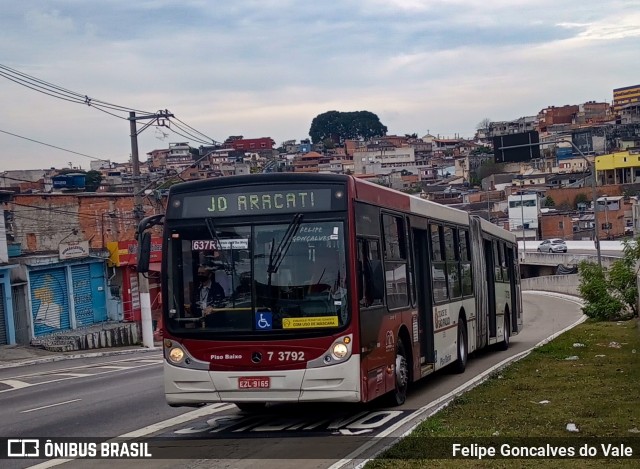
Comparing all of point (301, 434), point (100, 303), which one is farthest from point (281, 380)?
point (100, 303)

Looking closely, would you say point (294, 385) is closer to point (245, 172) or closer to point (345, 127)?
point (245, 172)

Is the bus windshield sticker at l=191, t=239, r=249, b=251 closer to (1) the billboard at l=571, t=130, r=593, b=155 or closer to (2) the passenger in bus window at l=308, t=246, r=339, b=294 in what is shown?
(2) the passenger in bus window at l=308, t=246, r=339, b=294

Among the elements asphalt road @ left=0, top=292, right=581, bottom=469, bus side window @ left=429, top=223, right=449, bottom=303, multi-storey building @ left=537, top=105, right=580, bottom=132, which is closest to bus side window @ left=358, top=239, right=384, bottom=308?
asphalt road @ left=0, top=292, right=581, bottom=469

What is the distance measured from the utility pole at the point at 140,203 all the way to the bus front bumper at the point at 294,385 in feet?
90.5

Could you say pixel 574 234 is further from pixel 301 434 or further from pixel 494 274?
pixel 301 434

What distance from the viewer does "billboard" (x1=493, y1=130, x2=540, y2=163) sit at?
37562 millimetres

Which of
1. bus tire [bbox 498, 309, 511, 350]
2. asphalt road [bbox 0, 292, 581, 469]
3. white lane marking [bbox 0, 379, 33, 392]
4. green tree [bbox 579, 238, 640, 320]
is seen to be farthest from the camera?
green tree [bbox 579, 238, 640, 320]

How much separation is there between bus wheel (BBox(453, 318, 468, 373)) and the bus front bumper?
752 cm

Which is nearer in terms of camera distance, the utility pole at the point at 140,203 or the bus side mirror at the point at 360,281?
the bus side mirror at the point at 360,281

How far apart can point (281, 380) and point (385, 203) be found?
350cm

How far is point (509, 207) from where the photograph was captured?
9250cm

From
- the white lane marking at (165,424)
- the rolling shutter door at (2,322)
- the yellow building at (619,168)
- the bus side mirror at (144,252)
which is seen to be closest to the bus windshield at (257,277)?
the bus side mirror at (144,252)

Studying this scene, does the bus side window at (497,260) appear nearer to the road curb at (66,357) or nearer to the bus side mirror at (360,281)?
the bus side mirror at (360,281)

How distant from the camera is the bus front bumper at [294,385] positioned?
38.4 ft
